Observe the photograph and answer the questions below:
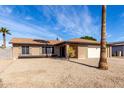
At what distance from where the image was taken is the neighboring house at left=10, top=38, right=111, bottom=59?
61.3 ft

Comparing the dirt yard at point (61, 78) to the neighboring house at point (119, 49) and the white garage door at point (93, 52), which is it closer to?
the white garage door at point (93, 52)

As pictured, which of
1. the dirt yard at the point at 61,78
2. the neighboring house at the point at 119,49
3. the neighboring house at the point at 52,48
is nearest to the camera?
the dirt yard at the point at 61,78

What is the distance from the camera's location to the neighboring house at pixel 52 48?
18688 millimetres

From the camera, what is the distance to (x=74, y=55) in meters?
18.6

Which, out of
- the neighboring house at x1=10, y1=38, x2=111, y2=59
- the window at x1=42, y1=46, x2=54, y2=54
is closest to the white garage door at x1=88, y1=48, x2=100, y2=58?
the neighboring house at x1=10, y1=38, x2=111, y2=59

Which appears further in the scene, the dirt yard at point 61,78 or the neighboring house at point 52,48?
the neighboring house at point 52,48

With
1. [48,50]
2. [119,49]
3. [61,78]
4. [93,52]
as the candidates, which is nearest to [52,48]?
[48,50]

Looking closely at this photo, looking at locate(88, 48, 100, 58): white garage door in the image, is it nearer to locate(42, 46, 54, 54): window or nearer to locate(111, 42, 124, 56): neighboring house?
locate(42, 46, 54, 54): window

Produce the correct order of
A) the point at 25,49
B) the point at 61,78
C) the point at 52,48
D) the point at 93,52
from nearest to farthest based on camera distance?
1. the point at 61,78
2. the point at 25,49
3. the point at 93,52
4. the point at 52,48

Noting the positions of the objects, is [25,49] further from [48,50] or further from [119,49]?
[119,49]

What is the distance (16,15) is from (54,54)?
1023 centimetres

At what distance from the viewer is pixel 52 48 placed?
22.2 metres

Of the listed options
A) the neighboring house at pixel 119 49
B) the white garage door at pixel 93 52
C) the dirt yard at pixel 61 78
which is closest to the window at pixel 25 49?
the dirt yard at pixel 61 78
